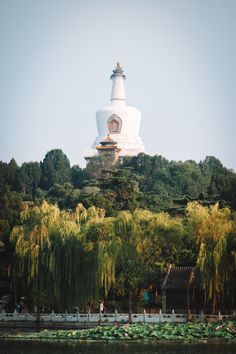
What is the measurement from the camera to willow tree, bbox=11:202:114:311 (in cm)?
3847

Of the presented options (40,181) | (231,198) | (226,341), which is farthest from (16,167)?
(226,341)

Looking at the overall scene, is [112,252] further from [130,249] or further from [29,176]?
[29,176]

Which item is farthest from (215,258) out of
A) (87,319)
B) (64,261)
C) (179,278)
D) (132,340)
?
(64,261)

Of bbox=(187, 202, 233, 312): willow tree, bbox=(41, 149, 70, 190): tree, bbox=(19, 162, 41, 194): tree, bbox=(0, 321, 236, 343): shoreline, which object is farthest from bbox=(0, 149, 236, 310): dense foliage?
bbox=(41, 149, 70, 190): tree

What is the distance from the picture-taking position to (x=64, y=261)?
38.6 m

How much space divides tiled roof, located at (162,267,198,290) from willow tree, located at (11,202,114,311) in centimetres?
262

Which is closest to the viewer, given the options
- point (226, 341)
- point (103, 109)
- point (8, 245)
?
point (226, 341)

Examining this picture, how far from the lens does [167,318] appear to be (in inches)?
1490

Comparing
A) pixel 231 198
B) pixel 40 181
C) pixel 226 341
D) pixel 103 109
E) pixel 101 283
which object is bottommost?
pixel 226 341

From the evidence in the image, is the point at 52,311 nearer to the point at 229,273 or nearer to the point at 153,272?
the point at 153,272

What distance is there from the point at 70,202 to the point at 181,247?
22.3 m

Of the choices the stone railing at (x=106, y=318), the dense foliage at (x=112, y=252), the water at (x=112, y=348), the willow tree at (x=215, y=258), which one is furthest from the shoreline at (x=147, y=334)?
the stone railing at (x=106, y=318)

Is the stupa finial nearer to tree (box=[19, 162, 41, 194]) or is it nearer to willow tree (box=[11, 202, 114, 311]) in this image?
tree (box=[19, 162, 41, 194])

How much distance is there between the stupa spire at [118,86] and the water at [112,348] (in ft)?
237
